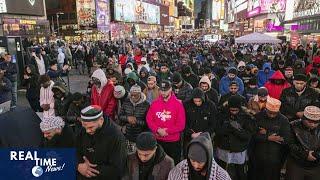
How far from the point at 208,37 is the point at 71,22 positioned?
2308 inches

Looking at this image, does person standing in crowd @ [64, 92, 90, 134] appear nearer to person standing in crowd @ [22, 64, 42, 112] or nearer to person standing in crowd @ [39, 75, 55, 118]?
person standing in crowd @ [39, 75, 55, 118]

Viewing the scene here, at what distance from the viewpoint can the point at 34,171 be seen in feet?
8.02

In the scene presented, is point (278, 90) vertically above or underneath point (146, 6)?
underneath

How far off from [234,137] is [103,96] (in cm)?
272

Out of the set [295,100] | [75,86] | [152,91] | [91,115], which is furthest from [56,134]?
Answer: [75,86]

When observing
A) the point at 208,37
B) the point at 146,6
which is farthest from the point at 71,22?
the point at 208,37

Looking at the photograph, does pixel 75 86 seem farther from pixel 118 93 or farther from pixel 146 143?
pixel 146 143

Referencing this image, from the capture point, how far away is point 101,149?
12.6ft

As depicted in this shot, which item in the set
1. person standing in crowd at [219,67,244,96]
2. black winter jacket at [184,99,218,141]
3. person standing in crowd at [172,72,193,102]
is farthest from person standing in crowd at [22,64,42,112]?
person standing in crowd at [219,67,244,96]

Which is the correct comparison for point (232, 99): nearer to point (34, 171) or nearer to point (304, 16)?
point (34, 171)

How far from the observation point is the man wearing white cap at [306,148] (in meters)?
4.75

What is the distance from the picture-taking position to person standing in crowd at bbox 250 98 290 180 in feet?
16.9

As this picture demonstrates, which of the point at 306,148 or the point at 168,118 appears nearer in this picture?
the point at 306,148

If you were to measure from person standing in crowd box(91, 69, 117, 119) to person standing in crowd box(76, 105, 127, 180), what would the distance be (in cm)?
282
